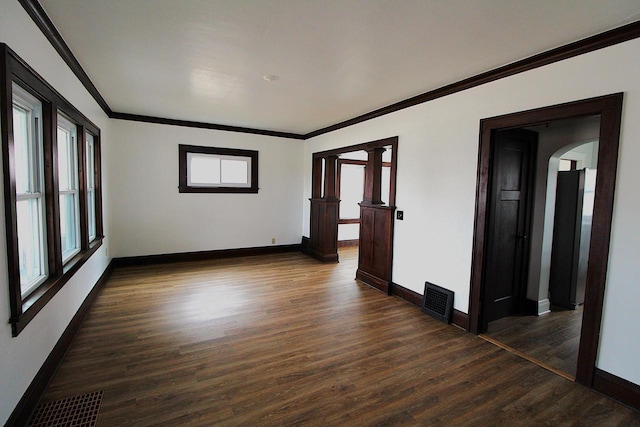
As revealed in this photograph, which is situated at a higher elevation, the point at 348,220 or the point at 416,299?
the point at 348,220

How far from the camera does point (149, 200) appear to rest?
17.5 ft

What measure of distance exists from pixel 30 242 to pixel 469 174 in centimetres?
380

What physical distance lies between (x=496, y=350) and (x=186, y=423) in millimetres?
2604

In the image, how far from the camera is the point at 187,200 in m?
5.62

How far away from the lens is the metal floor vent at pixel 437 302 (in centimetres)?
330

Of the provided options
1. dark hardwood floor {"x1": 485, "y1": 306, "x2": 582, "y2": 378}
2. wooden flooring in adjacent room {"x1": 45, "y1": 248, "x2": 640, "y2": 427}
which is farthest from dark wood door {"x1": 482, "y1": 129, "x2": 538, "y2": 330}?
wooden flooring in adjacent room {"x1": 45, "y1": 248, "x2": 640, "y2": 427}

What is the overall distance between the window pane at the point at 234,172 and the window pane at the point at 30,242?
3753mm

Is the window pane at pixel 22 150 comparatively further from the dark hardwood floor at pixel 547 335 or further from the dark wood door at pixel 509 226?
the dark hardwood floor at pixel 547 335

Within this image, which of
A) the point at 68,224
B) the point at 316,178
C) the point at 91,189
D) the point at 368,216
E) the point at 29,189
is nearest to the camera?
the point at 29,189

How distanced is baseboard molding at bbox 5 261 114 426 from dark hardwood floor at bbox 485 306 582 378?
367cm

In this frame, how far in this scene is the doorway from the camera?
4207 millimetres

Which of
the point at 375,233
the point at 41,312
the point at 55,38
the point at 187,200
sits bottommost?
the point at 41,312

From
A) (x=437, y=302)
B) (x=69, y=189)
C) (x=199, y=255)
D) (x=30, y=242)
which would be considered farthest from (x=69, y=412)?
(x=199, y=255)

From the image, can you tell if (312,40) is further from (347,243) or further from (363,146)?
(347,243)
